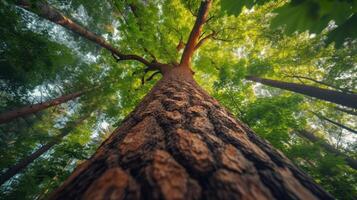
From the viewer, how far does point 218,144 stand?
1187 millimetres

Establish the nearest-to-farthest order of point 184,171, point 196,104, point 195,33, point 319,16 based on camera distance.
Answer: point 184,171 < point 319,16 < point 196,104 < point 195,33

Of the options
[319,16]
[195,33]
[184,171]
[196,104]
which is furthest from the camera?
[195,33]

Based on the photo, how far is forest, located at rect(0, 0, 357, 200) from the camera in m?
0.87

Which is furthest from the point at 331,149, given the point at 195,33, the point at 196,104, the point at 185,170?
the point at 185,170

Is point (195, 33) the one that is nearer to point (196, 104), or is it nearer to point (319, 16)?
point (196, 104)

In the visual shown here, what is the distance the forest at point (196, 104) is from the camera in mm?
867

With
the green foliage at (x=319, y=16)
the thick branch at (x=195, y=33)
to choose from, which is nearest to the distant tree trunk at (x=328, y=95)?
the thick branch at (x=195, y=33)

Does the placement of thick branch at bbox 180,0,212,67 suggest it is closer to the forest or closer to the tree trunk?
the forest

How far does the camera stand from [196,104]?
6.74ft

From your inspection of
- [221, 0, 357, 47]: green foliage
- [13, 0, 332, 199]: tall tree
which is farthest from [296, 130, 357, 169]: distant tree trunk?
[13, 0, 332, 199]: tall tree

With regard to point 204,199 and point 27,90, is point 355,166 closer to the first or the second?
point 204,199

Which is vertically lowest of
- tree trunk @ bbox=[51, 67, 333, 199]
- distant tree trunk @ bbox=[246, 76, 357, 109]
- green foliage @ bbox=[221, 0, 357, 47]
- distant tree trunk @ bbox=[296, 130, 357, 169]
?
distant tree trunk @ bbox=[296, 130, 357, 169]

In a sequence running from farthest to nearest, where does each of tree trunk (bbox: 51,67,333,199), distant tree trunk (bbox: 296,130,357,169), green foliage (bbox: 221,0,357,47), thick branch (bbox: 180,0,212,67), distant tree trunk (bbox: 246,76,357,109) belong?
distant tree trunk (bbox: 296,130,357,169)
distant tree trunk (bbox: 246,76,357,109)
thick branch (bbox: 180,0,212,67)
green foliage (bbox: 221,0,357,47)
tree trunk (bbox: 51,67,333,199)

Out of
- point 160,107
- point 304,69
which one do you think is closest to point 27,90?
point 160,107
